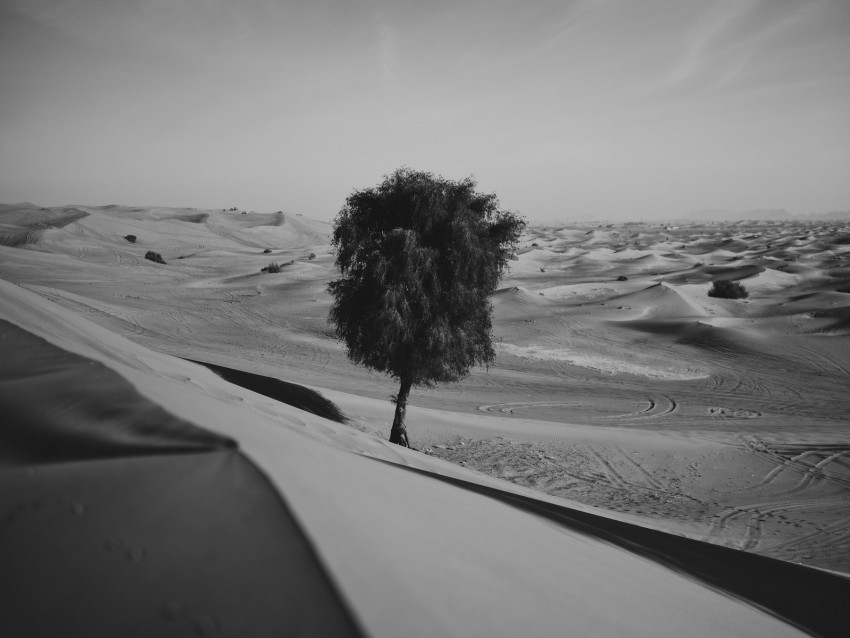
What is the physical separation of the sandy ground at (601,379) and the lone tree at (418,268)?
103 inches

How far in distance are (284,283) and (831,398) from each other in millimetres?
29132

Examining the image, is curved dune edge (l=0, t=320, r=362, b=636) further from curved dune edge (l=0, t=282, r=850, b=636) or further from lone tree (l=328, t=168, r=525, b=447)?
lone tree (l=328, t=168, r=525, b=447)

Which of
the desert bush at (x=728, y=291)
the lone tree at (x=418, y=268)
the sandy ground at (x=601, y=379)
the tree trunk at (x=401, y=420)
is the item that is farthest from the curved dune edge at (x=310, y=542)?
the desert bush at (x=728, y=291)

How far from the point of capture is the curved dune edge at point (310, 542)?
1589 millimetres

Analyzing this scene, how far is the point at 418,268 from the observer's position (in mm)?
A: 9953

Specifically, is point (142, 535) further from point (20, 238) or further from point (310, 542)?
point (20, 238)

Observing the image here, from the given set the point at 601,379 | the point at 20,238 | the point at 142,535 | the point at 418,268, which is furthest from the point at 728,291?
the point at 20,238

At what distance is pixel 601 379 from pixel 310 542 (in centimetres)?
1811

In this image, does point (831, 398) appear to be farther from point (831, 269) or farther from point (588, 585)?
point (831, 269)

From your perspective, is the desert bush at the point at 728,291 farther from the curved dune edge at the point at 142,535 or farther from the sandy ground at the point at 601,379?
the curved dune edge at the point at 142,535

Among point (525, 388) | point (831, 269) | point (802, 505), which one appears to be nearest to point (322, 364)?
point (525, 388)

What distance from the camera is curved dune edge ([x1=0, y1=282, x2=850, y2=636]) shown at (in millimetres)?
1589

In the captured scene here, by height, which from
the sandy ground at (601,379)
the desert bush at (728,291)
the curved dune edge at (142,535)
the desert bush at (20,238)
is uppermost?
the curved dune edge at (142,535)

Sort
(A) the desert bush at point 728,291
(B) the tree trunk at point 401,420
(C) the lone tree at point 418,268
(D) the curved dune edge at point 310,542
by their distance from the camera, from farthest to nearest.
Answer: (A) the desert bush at point 728,291
(B) the tree trunk at point 401,420
(C) the lone tree at point 418,268
(D) the curved dune edge at point 310,542
